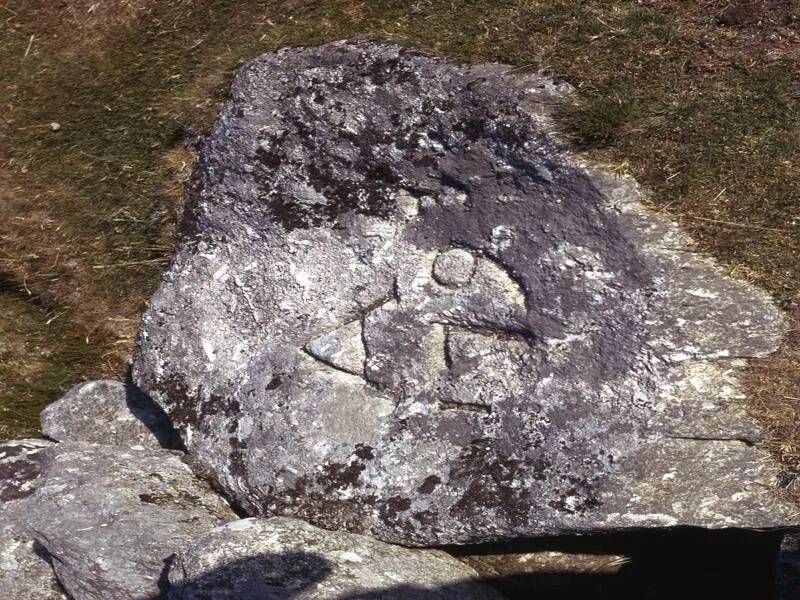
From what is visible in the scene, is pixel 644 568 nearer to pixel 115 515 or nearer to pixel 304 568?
pixel 304 568

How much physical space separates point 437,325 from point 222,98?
1.72 meters

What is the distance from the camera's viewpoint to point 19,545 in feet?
15.1

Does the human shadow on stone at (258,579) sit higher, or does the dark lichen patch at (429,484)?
the dark lichen patch at (429,484)

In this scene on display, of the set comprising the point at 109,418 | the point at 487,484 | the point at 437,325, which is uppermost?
the point at 437,325

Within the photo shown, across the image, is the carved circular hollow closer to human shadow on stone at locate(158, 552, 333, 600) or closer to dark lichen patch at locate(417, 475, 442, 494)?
dark lichen patch at locate(417, 475, 442, 494)

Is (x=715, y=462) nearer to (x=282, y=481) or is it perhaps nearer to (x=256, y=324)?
(x=282, y=481)

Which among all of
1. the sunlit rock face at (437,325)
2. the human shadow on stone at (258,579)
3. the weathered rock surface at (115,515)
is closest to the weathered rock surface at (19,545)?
the weathered rock surface at (115,515)

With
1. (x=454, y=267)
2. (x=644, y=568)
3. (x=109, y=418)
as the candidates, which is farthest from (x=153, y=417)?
(x=644, y=568)

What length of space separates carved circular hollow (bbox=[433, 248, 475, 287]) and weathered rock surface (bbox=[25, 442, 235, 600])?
1569 millimetres

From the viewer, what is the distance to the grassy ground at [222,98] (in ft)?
12.4

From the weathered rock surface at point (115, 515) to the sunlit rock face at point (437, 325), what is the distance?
0.69 feet

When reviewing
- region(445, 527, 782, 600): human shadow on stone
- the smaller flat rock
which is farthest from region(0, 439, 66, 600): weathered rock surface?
region(445, 527, 782, 600): human shadow on stone

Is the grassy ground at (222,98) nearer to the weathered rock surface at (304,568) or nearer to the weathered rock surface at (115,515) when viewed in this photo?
the weathered rock surface at (115,515)

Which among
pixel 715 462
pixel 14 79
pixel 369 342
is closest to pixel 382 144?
pixel 369 342
